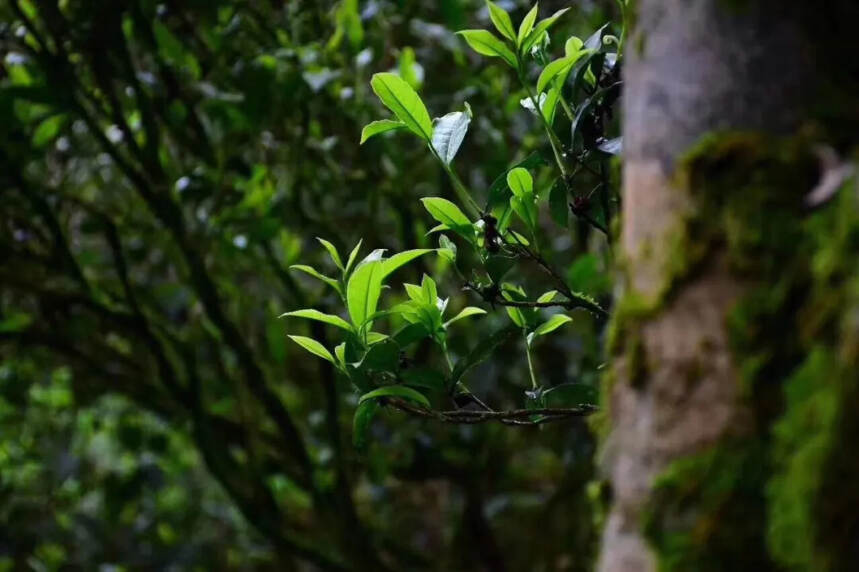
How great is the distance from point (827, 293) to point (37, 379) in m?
1.95

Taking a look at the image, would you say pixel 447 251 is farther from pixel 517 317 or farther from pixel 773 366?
pixel 773 366

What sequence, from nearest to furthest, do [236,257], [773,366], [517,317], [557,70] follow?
1. [773,366]
2. [557,70]
3. [517,317]
4. [236,257]

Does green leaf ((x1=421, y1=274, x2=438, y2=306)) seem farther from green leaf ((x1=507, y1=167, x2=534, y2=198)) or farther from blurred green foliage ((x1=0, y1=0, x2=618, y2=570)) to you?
blurred green foliage ((x1=0, y1=0, x2=618, y2=570))

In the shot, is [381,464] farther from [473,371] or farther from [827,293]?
[827,293]

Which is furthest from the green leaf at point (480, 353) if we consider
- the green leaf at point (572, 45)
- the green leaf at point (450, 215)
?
the green leaf at point (572, 45)

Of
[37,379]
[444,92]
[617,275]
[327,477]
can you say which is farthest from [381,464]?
[617,275]

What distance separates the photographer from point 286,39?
1.46 meters

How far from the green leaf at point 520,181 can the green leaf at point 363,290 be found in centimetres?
12

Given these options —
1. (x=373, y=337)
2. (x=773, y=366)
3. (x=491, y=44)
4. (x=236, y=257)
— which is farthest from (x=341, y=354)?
(x=236, y=257)

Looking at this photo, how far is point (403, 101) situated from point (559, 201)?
0.47ft

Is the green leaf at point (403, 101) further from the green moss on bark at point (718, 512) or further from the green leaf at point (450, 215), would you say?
the green moss on bark at point (718, 512)

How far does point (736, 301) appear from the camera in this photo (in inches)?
14.5

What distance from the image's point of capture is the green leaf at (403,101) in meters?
0.63

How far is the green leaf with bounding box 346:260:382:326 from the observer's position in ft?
2.01
